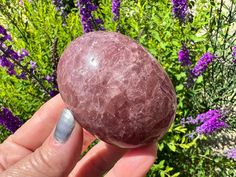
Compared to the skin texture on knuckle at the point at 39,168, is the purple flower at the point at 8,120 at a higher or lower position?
lower

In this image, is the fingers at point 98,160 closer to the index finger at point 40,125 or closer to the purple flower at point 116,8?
the index finger at point 40,125

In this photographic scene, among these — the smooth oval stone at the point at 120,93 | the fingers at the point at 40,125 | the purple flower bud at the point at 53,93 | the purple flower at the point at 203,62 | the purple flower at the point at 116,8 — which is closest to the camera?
the smooth oval stone at the point at 120,93

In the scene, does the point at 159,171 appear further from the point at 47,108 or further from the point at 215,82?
the point at 47,108

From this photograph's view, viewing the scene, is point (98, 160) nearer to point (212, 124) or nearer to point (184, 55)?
point (212, 124)

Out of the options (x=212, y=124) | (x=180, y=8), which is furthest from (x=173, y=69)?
(x=212, y=124)

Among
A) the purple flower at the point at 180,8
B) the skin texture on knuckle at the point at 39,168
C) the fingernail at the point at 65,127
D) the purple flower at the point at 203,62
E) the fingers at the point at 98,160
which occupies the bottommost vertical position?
the fingers at the point at 98,160

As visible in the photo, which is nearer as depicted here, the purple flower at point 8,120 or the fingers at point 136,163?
the fingers at point 136,163

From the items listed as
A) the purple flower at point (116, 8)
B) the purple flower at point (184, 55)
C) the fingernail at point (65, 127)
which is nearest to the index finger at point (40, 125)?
the fingernail at point (65, 127)
